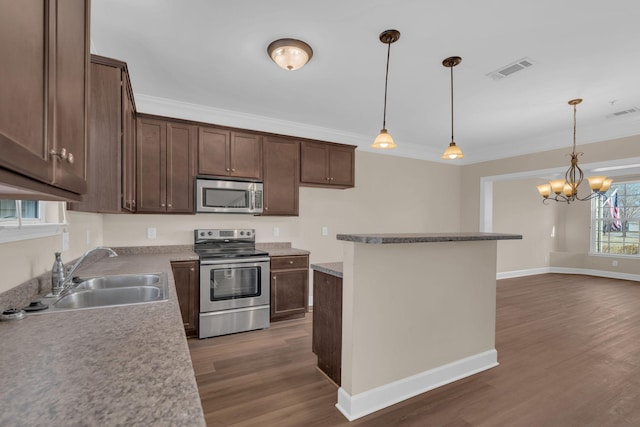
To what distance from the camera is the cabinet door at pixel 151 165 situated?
10.4ft

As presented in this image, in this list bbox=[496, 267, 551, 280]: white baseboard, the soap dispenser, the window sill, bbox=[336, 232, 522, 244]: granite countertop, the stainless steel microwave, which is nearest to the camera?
the window sill

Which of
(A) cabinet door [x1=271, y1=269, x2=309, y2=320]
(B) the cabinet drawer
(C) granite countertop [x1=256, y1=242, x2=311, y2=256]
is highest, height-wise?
(C) granite countertop [x1=256, y1=242, x2=311, y2=256]

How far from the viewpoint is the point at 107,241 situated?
3309 mm

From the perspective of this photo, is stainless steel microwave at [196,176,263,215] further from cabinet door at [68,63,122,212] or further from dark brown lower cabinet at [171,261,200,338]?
cabinet door at [68,63,122,212]

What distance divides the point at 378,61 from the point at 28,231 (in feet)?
8.66

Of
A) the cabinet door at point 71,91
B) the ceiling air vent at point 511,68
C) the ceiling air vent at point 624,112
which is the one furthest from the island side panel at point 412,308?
the ceiling air vent at point 624,112

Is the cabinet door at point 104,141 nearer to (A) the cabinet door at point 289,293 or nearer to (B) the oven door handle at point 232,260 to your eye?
(B) the oven door handle at point 232,260

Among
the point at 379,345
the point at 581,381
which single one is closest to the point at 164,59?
the point at 379,345

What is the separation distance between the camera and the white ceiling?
2043 mm

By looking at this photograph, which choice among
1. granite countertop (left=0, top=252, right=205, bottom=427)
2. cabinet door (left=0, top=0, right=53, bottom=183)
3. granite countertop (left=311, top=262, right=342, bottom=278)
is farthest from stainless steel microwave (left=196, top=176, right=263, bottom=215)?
cabinet door (left=0, top=0, right=53, bottom=183)

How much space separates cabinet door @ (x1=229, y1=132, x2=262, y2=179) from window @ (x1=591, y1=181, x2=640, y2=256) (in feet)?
27.4

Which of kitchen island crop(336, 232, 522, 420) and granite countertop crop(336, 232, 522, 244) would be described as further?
kitchen island crop(336, 232, 522, 420)

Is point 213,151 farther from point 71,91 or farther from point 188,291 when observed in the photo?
point 71,91

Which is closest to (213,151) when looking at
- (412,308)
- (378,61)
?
(378,61)
